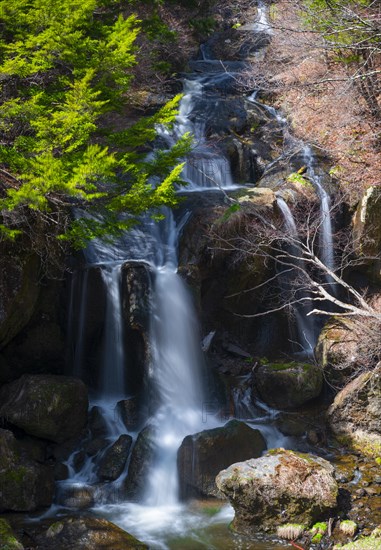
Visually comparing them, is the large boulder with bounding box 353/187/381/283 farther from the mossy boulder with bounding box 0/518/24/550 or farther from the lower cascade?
the mossy boulder with bounding box 0/518/24/550

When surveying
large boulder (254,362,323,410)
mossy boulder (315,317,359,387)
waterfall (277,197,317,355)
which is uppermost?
waterfall (277,197,317,355)

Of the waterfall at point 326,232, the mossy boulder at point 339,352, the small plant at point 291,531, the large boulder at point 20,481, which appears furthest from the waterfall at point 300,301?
the large boulder at point 20,481

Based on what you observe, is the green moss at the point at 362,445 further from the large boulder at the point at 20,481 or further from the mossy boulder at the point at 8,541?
the mossy boulder at the point at 8,541

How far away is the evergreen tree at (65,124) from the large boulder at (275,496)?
4.00 m

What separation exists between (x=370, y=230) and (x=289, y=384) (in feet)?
14.8

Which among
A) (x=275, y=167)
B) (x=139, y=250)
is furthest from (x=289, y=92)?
(x=139, y=250)

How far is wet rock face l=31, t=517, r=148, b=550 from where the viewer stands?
611cm

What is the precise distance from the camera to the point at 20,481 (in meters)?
7.30

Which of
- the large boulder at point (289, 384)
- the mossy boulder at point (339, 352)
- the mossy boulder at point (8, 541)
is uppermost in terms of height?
the mossy boulder at point (339, 352)

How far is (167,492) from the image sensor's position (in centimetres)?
782

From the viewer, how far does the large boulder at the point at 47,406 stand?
839 centimetres

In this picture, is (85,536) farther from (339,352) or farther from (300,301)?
(300,301)

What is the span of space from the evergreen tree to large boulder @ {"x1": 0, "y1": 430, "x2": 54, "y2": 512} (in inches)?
126

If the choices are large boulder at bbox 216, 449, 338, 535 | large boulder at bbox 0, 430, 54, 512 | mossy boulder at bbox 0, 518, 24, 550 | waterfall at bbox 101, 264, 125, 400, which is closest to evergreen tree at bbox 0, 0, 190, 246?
waterfall at bbox 101, 264, 125, 400
